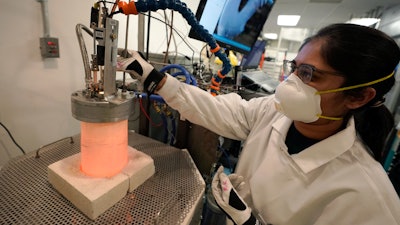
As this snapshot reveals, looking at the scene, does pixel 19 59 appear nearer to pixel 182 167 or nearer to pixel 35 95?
pixel 35 95

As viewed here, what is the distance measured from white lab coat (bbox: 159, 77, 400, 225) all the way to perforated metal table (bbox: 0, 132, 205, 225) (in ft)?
0.93

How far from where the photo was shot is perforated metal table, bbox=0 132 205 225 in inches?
20.8

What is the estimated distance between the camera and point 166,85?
0.81 m

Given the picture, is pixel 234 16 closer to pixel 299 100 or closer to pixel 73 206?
pixel 299 100

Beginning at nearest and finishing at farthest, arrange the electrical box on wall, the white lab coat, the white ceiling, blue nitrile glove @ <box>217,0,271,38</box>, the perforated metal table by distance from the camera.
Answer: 1. the perforated metal table
2. the white lab coat
3. the electrical box on wall
4. blue nitrile glove @ <box>217,0,271,38</box>
5. the white ceiling

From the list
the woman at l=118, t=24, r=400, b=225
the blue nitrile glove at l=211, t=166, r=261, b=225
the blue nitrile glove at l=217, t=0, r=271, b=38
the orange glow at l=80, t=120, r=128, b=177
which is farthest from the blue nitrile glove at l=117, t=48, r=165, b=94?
the blue nitrile glove at l=217, t=0, r=271, b=38

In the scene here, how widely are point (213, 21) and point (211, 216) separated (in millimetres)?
1214

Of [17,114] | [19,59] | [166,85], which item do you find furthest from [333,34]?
[17,114]

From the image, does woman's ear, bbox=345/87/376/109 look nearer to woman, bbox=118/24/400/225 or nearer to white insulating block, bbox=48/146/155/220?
woman, bbox=118/24/400/225

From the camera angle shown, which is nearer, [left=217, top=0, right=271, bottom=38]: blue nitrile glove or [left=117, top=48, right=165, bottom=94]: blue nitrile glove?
[left=117, top=48, right=165, bottom=94]: blue nitrile glove

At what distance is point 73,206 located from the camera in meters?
0.57

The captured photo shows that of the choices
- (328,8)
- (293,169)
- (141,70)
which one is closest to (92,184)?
(141,70)

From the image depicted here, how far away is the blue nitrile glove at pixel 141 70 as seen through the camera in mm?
744

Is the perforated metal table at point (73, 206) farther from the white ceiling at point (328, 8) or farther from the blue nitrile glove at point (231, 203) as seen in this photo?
the white ceiling at point (328, 8)
